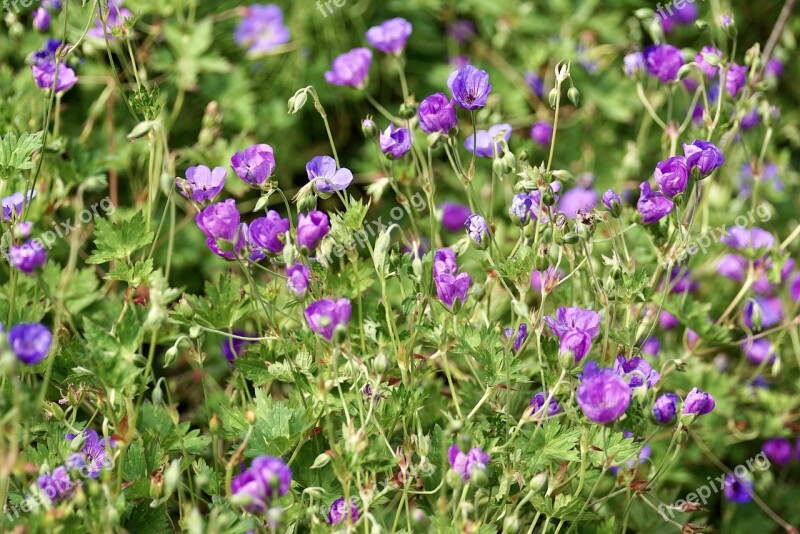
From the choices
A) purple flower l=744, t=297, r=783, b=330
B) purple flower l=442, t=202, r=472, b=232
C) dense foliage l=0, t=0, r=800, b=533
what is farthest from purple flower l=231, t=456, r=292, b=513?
purple flower l=442, t=202, r=472, b=232

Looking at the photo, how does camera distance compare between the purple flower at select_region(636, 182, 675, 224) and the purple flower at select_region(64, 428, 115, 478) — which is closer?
the purple flower at select_region(64, 428, 115, 478)

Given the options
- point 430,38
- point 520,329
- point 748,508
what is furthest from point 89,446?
point 430,38

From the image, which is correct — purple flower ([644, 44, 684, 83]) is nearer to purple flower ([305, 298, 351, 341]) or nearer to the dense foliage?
the dense foliage

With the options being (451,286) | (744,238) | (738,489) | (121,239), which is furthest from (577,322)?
(744,238)

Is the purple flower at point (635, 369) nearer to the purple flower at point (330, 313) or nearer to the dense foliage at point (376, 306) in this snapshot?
the dense foliage at point (376, 306)

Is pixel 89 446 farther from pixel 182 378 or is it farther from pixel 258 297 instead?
pixel 182 378

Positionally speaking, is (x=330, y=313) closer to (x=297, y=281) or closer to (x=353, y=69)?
(x=297, y=281)
